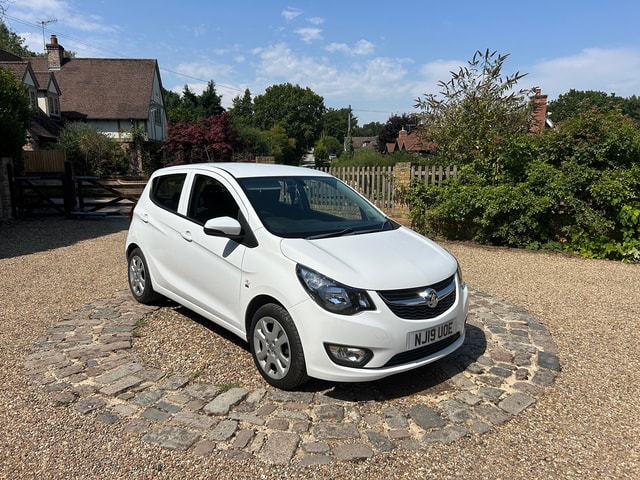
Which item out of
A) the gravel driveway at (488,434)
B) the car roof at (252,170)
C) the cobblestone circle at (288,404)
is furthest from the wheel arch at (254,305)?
the car roof at (252,170)

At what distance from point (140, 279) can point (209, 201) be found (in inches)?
69.9

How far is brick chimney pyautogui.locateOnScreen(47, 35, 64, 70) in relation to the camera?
121ft

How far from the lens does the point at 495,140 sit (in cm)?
995

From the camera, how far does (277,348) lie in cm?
349

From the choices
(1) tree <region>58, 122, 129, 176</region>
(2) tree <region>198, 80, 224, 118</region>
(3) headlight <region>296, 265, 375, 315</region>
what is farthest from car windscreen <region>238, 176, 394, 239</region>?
(2) tree <region>198, 80, 224, 118</region>

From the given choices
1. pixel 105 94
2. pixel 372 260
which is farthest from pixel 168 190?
pixel 105 94

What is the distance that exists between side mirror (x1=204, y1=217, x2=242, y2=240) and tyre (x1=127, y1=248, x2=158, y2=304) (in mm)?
1906

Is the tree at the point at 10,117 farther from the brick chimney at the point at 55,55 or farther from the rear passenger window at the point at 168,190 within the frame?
the brick chimney at the point at 55,55

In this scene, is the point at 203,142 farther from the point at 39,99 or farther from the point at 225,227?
the point at 225,227

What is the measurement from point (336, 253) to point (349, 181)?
9494 millimetres

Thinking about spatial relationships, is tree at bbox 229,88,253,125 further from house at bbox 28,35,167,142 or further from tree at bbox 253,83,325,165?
house at bbox 28,35,167,142

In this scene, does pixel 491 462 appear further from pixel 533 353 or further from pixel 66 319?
pixel 66 319

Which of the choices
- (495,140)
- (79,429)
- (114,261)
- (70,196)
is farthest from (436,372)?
(70,196)

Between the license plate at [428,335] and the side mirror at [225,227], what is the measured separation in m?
1.62
